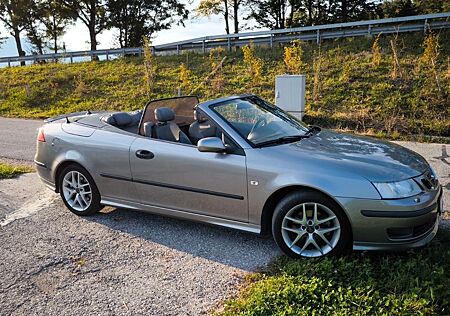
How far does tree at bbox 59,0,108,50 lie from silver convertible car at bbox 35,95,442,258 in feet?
98.0

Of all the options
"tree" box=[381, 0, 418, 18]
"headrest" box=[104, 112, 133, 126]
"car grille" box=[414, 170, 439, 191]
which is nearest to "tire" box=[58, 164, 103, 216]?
"headrest" box=[104, 112, 133, 126]

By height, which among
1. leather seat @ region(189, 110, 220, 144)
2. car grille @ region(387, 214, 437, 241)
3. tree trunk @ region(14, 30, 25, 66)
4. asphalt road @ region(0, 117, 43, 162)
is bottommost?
asphalt road @ region(0, 117, 43, 162)

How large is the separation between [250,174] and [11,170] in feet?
16.9

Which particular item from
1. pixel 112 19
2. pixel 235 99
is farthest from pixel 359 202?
pixel 112 19

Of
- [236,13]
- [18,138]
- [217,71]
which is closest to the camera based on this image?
[18,138]

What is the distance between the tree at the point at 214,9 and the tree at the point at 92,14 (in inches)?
314

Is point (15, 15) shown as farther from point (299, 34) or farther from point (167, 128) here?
point (167, 128)

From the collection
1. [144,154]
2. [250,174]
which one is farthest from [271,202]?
[144,154]

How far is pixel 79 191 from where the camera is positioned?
5023 millimetres

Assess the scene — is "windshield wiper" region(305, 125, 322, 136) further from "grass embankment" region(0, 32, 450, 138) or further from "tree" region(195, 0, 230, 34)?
"tree" region(195, 0, 230, 34)

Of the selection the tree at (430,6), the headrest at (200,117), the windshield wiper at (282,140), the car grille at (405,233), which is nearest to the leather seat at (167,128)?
the headrest at (200,117)

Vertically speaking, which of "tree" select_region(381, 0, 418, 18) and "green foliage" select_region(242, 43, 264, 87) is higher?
"tree" select_region(381, 0, 418, 18)

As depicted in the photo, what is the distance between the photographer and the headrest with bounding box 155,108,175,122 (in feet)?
15.5

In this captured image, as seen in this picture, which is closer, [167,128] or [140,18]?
[167,128]
